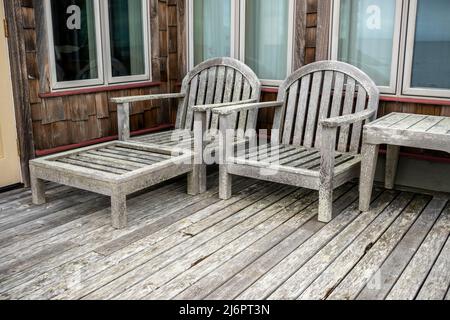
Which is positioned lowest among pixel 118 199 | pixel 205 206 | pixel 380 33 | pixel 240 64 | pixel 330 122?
pixel 205 206

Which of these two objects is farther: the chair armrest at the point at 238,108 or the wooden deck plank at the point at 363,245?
the chair armrest at the point at 238,108

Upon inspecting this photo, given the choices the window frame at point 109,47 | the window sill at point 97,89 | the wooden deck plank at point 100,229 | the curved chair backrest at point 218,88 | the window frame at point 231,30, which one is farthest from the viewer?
→ the window frame at point 231,30

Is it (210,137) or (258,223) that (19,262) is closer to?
(258,223)

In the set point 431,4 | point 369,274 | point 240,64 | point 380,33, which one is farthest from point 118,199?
point 431,4

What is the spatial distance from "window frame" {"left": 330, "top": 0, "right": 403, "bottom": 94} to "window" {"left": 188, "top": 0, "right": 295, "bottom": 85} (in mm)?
371

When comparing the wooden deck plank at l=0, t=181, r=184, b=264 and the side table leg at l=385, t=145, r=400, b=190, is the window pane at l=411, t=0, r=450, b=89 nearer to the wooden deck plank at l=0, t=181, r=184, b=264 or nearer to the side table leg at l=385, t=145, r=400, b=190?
the side table leg at l=385, t=145, r=400, b=190

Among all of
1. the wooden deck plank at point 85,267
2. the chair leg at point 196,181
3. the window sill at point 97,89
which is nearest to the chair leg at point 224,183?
the chair leg at point 196,181

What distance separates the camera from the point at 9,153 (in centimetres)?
366

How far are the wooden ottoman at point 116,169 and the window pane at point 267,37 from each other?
1.22 metres

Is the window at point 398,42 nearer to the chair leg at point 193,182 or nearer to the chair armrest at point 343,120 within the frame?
the chair armrest at point 343,120

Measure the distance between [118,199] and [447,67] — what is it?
2485mm

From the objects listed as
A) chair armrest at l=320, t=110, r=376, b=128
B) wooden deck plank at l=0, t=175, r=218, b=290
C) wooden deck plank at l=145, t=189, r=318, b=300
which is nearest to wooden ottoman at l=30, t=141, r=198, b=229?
wooden deck plank at l=0, t=175, r=218, b=290

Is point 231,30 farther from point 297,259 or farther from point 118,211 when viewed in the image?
point 297,259

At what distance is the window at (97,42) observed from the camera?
149 inches
